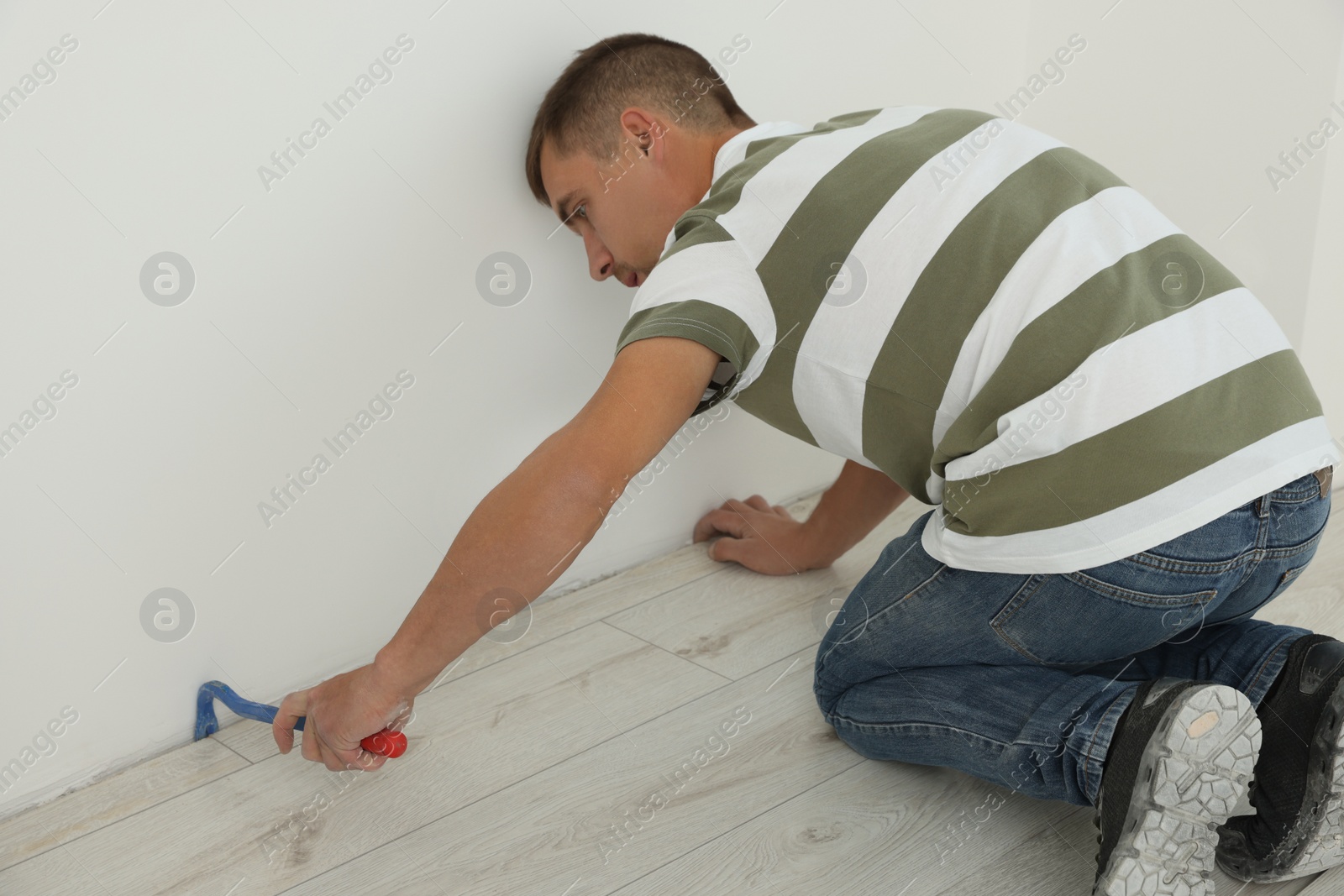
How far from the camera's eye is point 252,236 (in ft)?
3.05

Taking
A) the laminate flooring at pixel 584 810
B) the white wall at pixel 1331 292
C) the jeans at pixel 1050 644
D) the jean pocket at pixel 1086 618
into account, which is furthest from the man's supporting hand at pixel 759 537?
the white wall at pixel 1331 292

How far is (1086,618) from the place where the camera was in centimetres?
82

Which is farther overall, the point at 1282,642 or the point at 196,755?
the point at 196,755

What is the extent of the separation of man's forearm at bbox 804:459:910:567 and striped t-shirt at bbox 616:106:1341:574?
11.3 inches

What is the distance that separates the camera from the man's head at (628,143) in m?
1.01

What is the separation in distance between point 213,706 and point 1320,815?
0.93 m

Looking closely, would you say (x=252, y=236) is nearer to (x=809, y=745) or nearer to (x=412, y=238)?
(x=412, y=238)

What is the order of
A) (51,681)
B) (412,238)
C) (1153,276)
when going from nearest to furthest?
(1153,276) < (51,681) < (412,238)

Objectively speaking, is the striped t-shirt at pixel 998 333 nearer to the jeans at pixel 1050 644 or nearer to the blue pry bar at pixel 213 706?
the jeans at pixel 1050 644

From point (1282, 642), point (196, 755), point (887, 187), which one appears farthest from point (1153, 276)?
point (196, 755)

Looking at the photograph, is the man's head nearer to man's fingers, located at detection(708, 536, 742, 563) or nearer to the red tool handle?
man's fingers, located at detection(708, 536, 742, 563)

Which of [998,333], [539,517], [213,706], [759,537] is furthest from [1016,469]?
[213,706]

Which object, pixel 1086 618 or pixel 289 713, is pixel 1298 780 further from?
pixel 289 713

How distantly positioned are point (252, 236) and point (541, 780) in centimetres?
54
